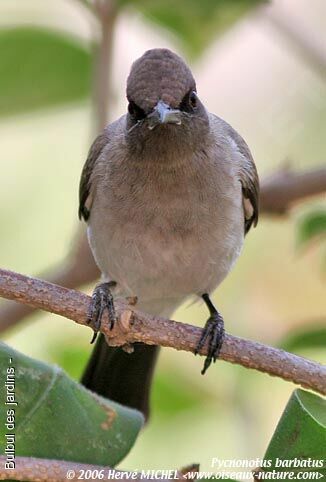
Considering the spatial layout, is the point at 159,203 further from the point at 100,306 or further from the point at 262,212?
the point at 262,212

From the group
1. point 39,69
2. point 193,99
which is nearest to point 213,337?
point 193,99

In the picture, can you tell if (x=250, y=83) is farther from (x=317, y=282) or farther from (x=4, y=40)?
(x=4, y=40)

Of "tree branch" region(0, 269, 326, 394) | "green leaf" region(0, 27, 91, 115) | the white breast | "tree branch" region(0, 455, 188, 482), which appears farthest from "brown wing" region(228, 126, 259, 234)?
"tree branch" region(0, 455, 188, 482)

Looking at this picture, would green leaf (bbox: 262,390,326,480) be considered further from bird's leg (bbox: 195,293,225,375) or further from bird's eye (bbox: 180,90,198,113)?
bird's eye (bbox: 180,90,198,113)

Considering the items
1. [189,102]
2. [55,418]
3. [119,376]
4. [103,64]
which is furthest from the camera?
[119,376]

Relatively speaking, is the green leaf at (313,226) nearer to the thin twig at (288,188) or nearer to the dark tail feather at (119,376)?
the thin twig at (288,188)

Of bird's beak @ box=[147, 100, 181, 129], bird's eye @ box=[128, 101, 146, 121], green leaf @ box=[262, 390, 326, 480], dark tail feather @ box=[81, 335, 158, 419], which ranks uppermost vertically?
bird's beak @ box=[147, 100, 181, 129]
